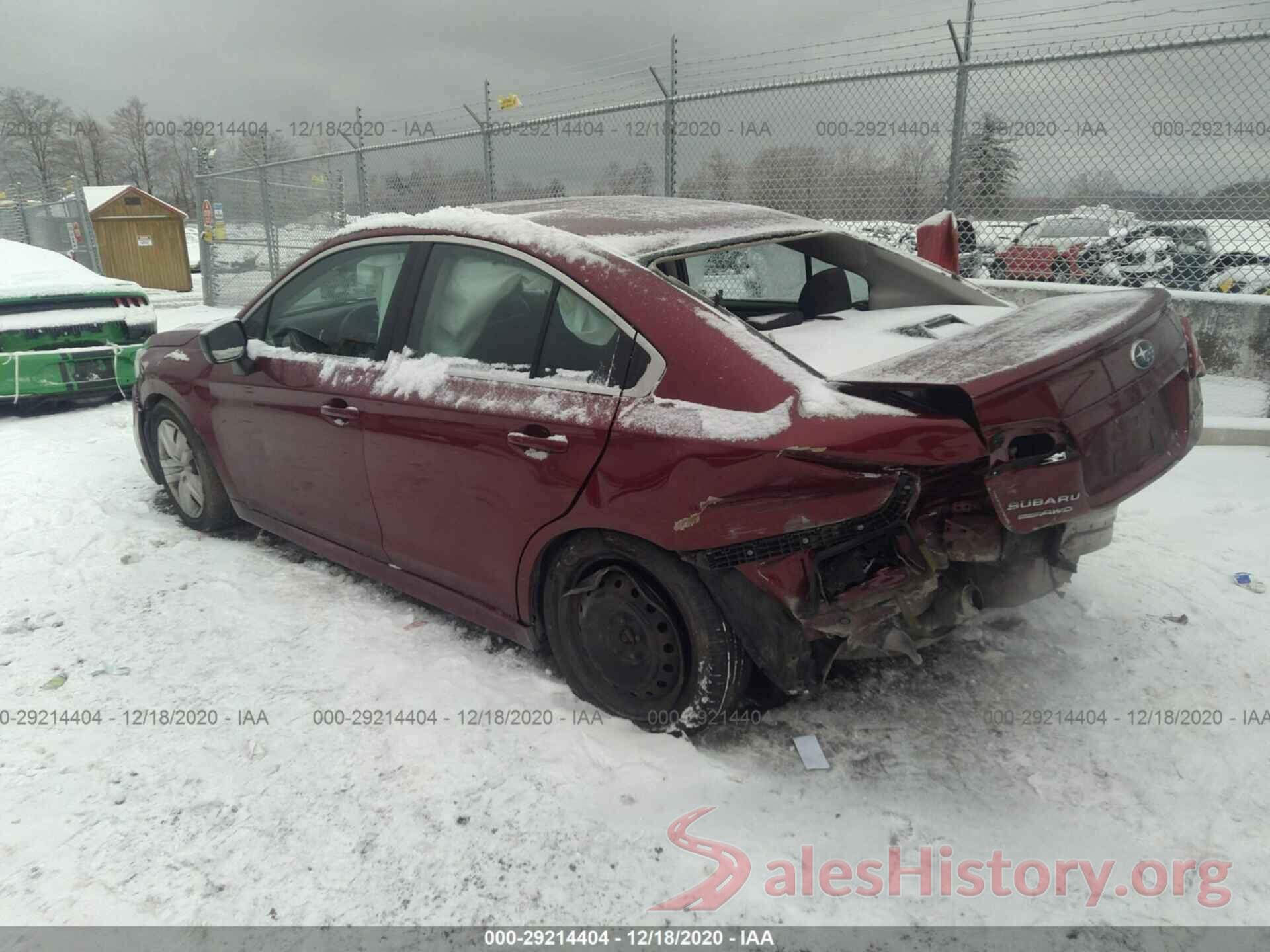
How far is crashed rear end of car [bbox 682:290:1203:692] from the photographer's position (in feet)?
6.57

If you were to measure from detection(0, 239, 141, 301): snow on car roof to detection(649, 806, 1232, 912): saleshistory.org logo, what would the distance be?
7.24 m

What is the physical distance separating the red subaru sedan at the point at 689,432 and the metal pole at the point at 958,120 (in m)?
3.02

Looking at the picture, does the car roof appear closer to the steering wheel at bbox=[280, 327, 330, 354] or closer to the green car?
the steering wheel at bbox=[280, 327, 330, 354]

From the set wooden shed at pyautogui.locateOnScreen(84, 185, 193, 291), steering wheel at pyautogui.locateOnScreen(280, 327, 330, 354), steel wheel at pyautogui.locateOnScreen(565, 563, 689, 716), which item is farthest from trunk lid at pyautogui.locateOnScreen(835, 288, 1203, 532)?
wooden shed at pyautogui.locateOnScreen(84, 185, 193, 291)

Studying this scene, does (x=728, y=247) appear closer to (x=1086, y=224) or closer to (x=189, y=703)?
(x=189, y=703)

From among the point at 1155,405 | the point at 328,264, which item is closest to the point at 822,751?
the point at 1155,405

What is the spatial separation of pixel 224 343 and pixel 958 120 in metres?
5.13

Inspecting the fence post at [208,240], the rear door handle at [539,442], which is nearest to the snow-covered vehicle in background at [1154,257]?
the rear door handle at [539,442]

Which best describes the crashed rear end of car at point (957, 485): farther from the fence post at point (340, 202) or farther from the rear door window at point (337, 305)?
the fence post at point (340, 202)

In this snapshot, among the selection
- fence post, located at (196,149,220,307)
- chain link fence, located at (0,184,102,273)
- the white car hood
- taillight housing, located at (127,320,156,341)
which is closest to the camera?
the white car hood

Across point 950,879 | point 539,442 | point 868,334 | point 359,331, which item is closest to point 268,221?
point 359,331

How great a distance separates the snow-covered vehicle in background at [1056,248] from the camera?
611 centimetres

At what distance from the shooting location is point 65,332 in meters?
6.79

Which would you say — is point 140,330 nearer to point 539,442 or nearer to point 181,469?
point 181,469
